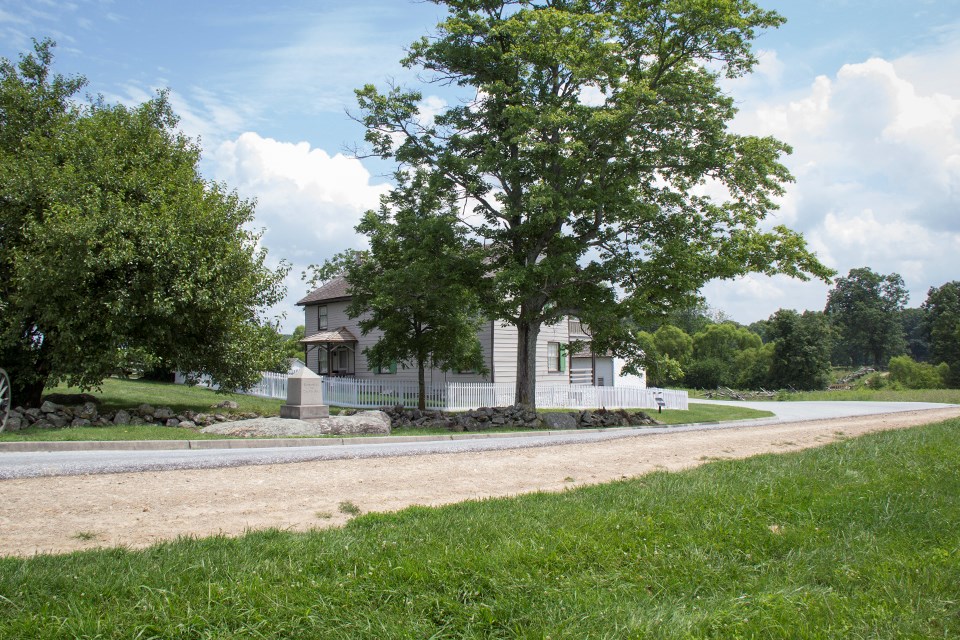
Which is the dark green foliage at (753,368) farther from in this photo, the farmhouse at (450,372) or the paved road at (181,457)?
the paved road at (181,457)

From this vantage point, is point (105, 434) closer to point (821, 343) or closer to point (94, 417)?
point (94, 417)

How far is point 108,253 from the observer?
1452 cm

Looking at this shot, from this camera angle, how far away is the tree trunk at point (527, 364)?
2073cm

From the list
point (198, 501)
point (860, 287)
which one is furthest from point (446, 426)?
point (860, 287)

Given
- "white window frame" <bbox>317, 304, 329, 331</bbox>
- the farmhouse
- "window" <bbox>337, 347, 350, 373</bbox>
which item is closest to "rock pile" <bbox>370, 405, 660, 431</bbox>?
the farmhouse

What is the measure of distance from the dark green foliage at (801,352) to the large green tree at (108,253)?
55.5m

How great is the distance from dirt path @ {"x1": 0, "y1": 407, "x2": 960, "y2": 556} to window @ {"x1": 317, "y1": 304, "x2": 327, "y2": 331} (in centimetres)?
2959

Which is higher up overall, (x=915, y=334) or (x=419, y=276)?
(x=915, y=334)

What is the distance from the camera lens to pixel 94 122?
1719 cm

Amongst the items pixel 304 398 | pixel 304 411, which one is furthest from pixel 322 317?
pixel 304 411

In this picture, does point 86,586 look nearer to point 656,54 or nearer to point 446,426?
point 446,426

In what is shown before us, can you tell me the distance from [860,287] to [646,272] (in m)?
89.3

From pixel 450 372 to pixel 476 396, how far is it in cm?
495

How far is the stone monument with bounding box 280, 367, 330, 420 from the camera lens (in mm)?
17625
